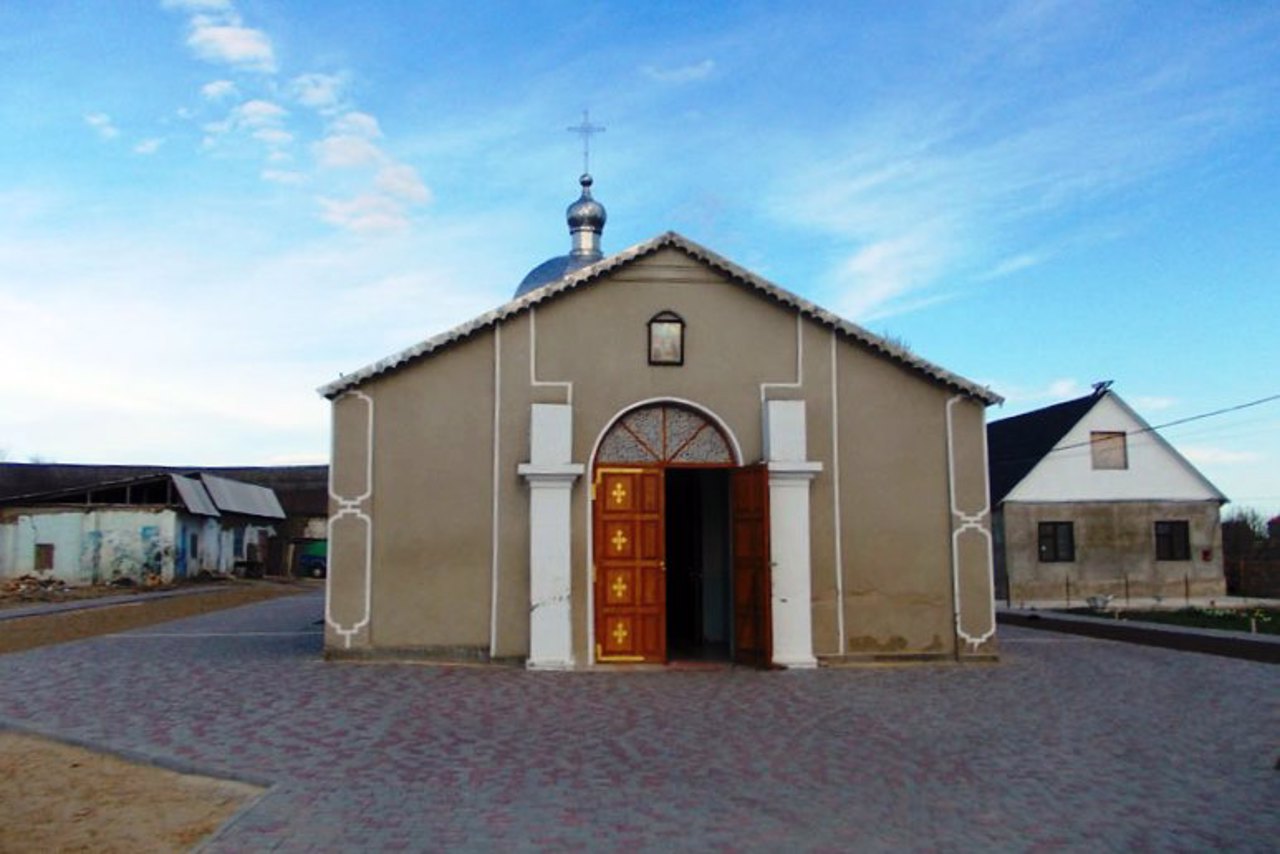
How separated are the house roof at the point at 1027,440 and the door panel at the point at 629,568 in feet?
58.0

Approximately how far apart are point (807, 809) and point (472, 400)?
9.45 metres

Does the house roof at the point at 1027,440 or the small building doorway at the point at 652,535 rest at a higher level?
the house roof at the point at 1027,440

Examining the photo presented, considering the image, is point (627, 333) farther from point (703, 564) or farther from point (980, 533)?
point (980, 533)

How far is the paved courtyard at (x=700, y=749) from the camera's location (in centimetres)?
685

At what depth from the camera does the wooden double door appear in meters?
15.1

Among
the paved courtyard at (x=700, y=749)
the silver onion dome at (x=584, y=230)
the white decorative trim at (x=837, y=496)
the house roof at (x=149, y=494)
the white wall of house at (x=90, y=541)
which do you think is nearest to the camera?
the paved courtyard at (x=700, y=749)

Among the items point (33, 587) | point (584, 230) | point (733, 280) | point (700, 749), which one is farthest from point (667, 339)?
point (33, 587)

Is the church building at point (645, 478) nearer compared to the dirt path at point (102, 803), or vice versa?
the dirt path at point (102, 803)

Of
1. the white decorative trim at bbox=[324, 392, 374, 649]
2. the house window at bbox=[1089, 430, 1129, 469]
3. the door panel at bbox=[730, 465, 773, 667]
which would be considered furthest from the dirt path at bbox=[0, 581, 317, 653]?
the house window at bbox=[1089, 430, 1129, 469]

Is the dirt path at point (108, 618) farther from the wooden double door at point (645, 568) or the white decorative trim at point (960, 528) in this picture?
the white decorative trim at point (960, 528)

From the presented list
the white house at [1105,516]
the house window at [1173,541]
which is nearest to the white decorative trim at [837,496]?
the white house at [1105,516]

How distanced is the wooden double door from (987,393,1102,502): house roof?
17.0 metres

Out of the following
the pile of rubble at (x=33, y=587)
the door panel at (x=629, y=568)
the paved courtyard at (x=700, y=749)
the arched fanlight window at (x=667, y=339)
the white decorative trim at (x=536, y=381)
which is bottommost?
the paved courtyard at (x=700, y=749)

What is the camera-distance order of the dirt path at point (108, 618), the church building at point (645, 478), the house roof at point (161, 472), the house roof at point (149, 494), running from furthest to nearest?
the house roof at point (161, 472), the house roof at point (149, 494), the dirt path at point (108, 618), the church building at point (645, 478)
